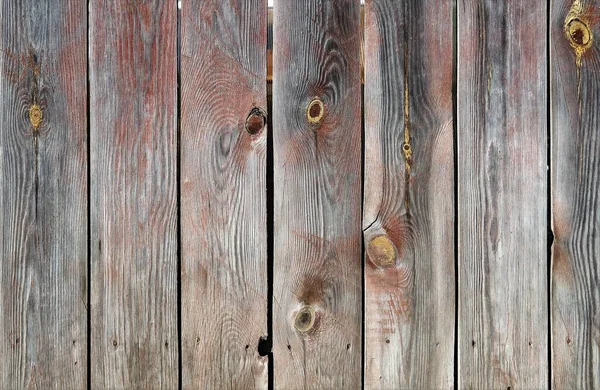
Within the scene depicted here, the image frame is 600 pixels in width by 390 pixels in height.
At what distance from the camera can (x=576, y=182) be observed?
127cm

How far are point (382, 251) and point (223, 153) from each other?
0.47 m

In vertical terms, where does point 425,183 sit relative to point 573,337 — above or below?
above

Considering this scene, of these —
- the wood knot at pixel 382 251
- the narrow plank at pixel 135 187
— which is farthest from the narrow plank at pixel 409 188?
the narrow plank at pixel 135 187

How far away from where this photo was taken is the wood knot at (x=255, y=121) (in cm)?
130

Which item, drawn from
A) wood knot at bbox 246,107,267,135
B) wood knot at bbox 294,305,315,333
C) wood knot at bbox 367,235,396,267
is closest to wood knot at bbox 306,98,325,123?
wood knot at bbox 246,107,267,135

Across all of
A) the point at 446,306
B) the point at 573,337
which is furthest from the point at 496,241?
the point at 573,337

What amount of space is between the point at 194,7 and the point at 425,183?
2.40ft

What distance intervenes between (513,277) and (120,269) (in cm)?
99

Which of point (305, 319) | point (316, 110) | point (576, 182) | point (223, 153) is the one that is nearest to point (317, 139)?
point (316, 110)

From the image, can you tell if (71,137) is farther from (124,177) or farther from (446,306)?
(446,306)

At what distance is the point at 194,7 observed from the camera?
1.30 metres

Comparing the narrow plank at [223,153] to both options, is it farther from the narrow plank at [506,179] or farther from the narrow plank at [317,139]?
the narrow plank at [506,179]

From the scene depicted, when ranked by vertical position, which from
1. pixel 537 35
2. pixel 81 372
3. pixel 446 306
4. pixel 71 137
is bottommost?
pixel 81 372

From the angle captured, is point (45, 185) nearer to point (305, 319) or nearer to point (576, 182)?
point (305, 319)
